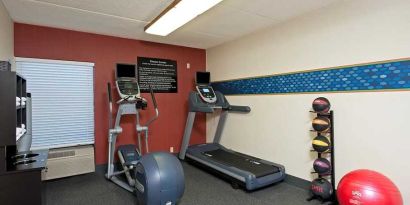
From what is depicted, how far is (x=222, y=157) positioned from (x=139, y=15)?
271 cm

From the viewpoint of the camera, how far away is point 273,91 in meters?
3.84

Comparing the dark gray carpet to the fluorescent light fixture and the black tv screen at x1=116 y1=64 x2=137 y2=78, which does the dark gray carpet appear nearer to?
the black tv screen at x1=116 y1=64 x2=137 y2=78

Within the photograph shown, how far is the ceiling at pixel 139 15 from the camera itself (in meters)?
2.90

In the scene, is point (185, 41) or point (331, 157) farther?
point (185, 41)

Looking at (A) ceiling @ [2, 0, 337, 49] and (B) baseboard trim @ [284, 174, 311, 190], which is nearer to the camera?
(A) ceiling @ [2, 0, 337, 49]

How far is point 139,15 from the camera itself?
327 cm

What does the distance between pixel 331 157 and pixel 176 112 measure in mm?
3195

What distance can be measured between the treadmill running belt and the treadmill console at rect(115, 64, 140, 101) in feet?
5.66

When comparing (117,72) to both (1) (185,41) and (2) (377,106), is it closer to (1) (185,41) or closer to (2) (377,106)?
(1) (185,41)

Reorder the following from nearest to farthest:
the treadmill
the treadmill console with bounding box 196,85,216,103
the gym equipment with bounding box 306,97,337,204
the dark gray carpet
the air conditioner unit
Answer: the gym equipment with bounding box 306,97,337,204 → the dark gray carpet → the treadmill → the air conditioner unit → the treadmill console with bounding box 196,85,216,103

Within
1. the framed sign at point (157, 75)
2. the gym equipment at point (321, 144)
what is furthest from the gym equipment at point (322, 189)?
the framed sign at point (157, 75)

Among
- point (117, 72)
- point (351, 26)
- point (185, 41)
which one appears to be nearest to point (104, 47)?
point (117, 72)

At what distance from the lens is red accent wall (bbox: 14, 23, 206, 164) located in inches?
148

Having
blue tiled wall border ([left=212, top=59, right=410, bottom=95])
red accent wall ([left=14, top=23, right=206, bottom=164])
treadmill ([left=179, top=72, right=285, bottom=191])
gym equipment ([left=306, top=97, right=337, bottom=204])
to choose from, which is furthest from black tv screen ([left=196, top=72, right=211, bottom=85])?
gym equipment ([left=306, top=97, right=337, bottom=204])
